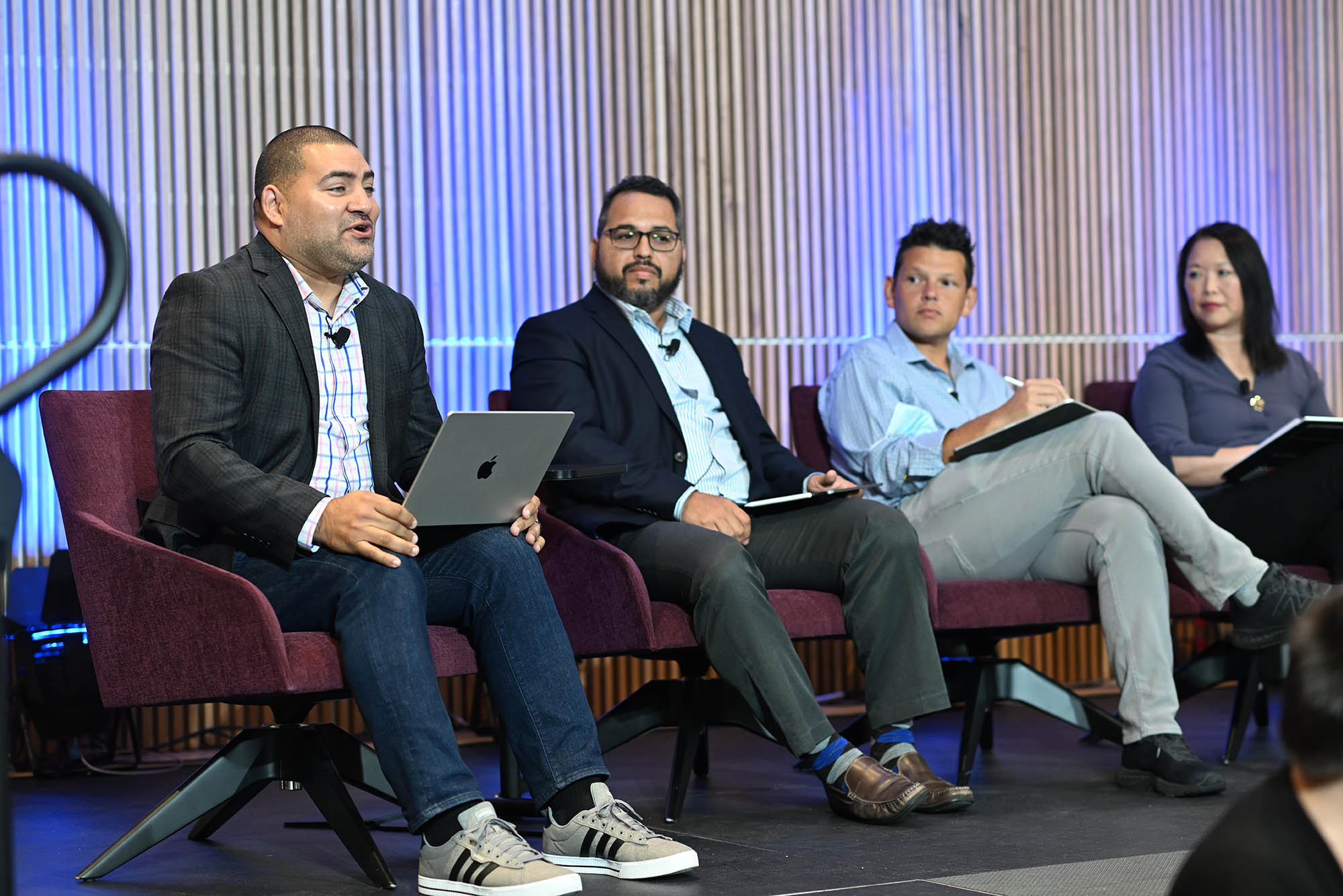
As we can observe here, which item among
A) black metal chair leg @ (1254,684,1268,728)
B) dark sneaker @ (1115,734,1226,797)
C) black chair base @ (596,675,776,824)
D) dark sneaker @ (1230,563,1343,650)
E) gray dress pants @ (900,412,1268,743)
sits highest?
gray dress pants @ (900,412,1268,743)

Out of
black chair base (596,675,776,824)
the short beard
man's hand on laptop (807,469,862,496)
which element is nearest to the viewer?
black chair base (596,675,776,824)

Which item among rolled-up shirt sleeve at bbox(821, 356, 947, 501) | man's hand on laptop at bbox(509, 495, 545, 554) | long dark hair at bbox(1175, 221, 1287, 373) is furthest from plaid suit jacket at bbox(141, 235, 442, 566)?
long dark hair at bbox(1175, 221, 1287, 373)

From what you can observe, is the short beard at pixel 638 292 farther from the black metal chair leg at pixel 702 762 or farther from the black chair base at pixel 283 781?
the black chair base at pixel 283 781

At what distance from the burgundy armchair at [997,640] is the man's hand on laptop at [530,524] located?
0.97 m

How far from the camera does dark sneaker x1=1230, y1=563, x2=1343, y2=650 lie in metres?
3.54

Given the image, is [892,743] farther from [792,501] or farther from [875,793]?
[792,501]

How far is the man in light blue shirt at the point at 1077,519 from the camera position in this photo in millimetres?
3449

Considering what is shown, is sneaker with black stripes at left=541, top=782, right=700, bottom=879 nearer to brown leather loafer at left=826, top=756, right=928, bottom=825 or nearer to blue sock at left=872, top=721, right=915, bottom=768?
brown leather loafer at left=826, top=756, right=928, bottom=825

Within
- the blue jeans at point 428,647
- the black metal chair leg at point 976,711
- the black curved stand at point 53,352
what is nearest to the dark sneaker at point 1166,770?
the black metal chair leg at point 976,711

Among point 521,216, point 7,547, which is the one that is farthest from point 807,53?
point 7,547

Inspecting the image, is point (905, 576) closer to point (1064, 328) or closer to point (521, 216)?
point (521, 216)

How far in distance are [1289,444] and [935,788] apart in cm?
138

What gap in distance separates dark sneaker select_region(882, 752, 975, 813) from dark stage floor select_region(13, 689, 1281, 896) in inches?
1.5

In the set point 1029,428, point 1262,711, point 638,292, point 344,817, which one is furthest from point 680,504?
point 1262,711
